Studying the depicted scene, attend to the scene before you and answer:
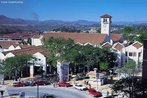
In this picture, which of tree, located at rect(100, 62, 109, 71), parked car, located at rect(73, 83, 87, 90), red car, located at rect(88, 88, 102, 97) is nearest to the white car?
parked car, located at rect(73, 83, 87, 90)

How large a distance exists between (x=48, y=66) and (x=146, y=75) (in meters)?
17.1

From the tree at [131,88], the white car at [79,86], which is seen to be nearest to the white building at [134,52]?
the white car at [79,86]

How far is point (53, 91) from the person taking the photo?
3111cm

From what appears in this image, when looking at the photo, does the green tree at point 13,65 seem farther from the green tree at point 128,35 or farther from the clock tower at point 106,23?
the green tree at point 128,35

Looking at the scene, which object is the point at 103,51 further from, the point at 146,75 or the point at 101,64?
the point at 146,75

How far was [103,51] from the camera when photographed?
40.4 meters

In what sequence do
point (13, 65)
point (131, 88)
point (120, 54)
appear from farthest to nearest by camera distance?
point (120, 54), point (13, 65), point (131, 88)

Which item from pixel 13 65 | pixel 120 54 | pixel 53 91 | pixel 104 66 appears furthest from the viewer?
pixel 120 54

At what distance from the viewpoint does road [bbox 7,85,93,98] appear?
97.0 feet

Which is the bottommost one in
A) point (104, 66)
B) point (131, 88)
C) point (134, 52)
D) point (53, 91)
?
point (53, 91)

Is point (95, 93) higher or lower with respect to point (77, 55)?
lower

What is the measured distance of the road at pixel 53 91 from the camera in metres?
29.6

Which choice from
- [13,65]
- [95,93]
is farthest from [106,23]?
[95,93]

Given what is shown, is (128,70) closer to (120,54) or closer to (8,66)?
(120,54)
